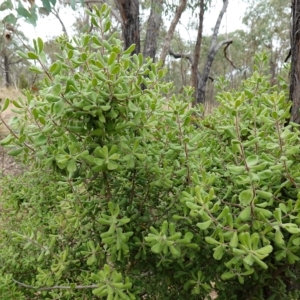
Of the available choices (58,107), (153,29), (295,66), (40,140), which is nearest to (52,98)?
(58,107)

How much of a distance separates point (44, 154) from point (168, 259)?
0.48 meters

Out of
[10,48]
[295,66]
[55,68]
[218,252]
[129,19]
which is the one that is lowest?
[218,252]

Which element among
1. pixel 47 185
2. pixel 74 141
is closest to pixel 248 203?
pixel 74 141

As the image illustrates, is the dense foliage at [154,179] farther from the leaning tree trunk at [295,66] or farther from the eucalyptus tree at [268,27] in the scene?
the eucalyptus tree at [268,27]

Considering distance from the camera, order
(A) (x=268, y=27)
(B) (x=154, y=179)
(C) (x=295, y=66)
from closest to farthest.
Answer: (B) (x=154, y=179)
(C) (x=295, y=66)
(A) (x=268, y=27)

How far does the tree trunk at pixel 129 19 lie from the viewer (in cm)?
454

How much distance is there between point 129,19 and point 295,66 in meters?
3.79

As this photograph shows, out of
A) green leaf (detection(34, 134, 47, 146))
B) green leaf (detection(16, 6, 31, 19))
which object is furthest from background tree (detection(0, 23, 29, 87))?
green leaf (detection(34, 134, 47, 146))

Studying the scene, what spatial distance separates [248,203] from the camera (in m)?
0.78

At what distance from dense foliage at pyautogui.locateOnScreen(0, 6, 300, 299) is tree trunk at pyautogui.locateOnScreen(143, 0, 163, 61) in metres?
5.39

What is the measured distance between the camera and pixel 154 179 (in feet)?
3.15

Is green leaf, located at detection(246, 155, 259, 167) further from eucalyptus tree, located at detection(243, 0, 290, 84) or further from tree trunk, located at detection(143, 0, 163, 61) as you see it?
eucalyptus tree, located at detection(243, 0, 290, 84)

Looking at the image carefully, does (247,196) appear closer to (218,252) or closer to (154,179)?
(218,252)

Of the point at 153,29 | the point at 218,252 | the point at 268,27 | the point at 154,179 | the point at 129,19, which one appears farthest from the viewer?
the point at 268,27
